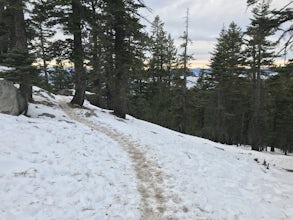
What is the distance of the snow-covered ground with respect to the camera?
5.84m

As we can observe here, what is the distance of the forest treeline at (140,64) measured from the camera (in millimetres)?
12938

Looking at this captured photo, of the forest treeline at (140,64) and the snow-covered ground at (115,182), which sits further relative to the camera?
the forest treeline at (140,64)

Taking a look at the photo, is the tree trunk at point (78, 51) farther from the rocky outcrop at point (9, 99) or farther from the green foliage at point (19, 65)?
the rocky outcrop at point (9, 99)

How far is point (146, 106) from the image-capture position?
37406 millimetres

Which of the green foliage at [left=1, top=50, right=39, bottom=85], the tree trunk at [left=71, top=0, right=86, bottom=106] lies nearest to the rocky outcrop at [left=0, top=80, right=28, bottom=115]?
the green foliage at [left=1, top=50, right=39, bottom=85]

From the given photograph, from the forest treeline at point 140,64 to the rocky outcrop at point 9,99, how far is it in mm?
457

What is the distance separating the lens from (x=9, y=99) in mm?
11227

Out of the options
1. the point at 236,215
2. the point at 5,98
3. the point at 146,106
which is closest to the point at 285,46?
the point at 236,215

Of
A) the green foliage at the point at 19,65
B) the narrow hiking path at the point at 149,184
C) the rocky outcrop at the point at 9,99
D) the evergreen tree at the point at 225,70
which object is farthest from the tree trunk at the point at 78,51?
the evergreen tree at the point at 225,70

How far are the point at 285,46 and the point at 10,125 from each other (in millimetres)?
10060

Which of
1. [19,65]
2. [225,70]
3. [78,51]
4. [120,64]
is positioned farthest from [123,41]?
[225,70]

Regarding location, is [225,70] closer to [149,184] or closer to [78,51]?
[78,51]

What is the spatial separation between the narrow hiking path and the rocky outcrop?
4.17 meters

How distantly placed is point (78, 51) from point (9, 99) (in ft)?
24.5
